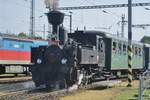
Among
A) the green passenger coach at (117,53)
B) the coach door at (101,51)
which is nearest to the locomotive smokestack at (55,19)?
the coach door at (101,51)

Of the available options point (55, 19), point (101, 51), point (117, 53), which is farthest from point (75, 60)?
point (117, 53)

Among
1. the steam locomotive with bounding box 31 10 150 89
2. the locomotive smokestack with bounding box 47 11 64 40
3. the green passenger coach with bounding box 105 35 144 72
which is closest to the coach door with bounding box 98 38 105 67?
the steam locomotive with bounding box 31 10 150 89

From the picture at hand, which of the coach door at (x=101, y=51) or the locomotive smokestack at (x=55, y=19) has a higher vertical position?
the locomotive smokestack at (x=55, y=19)

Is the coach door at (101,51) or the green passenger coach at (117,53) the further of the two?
the green passenger coach at (117,53)

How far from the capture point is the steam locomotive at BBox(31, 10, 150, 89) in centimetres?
2092

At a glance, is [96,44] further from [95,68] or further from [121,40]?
[121,40]

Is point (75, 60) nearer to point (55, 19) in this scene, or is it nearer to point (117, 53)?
point (55, 19)

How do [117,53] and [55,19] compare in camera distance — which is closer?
[55,19]

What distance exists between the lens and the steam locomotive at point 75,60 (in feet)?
68.6

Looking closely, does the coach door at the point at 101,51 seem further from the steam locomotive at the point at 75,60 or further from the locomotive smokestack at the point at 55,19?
the locomotive smokestack at the point at 55,19

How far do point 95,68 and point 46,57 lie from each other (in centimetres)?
378

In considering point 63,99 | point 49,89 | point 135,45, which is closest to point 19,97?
point 63,99

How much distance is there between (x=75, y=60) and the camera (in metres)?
20.8

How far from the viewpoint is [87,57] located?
2192cm
